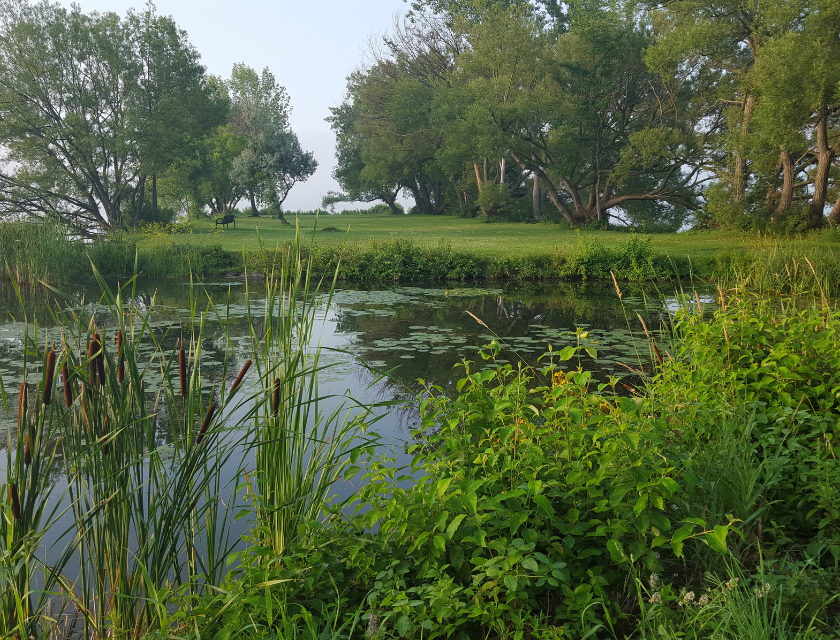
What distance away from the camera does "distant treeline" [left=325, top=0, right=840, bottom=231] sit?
A: 19.9m

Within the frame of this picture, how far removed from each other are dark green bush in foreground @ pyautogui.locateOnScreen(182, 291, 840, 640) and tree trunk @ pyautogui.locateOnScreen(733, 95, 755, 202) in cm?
2183

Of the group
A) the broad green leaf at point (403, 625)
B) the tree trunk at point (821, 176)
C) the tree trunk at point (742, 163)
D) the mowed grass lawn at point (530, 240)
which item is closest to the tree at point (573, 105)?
the tree trunk at point (742, 163)

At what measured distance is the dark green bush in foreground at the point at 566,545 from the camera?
2.09 meters

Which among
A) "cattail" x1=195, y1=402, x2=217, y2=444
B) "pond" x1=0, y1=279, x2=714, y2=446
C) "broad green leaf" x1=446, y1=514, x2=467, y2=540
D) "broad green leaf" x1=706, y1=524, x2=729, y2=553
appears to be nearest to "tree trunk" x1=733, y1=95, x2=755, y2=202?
"pond" x1=0, y1=279, x2=714, y2=446

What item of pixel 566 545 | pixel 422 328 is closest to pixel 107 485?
pixel 566 545

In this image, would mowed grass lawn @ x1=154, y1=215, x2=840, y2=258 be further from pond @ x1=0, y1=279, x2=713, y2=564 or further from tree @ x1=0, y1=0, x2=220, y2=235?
tree @ x1=0, y1=0, x2=220, y2=235

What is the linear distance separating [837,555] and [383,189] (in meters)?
44.5

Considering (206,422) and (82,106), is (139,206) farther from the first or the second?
(206,422)

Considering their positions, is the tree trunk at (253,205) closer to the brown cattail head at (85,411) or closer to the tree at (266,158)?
the tree at (266,158)

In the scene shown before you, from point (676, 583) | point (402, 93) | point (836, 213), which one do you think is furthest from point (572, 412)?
point (402, 93)

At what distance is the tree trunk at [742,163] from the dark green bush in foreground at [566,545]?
71.6ft

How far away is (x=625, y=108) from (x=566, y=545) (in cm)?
2943

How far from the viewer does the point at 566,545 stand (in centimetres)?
229

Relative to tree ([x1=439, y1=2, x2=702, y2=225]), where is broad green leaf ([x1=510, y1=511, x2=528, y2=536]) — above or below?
below
